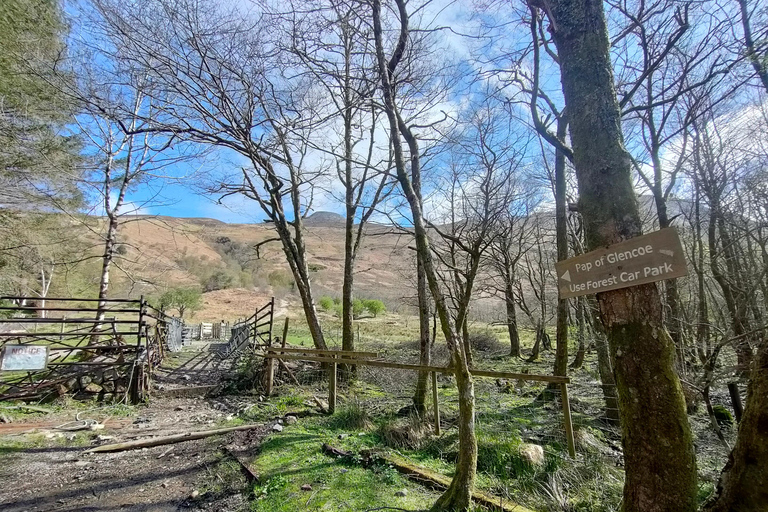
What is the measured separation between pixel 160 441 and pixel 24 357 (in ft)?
10.6

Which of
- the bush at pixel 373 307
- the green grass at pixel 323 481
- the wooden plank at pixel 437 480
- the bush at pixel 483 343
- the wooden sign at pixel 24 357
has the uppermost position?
the bush at pixel 373 307

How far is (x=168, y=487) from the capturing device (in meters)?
3.94

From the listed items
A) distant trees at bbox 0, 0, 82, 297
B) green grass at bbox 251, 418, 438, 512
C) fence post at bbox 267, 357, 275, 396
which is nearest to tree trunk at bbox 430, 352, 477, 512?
green grass at bbox 251, 418, 438, 512

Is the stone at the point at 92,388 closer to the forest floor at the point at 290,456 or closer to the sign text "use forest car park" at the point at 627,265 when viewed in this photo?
the forest floor at the point at 290,456

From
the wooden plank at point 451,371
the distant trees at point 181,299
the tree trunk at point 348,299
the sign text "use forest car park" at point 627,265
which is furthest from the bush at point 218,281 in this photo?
the sign text "use forest car park" at point 627,265

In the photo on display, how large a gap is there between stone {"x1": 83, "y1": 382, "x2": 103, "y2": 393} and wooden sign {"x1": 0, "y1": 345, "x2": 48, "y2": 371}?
1000 millimetres

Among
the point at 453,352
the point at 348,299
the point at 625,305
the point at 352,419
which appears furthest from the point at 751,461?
the point at 348,299

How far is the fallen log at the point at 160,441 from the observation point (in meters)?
4.91

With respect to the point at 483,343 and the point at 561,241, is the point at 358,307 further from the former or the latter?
the point at 561,241

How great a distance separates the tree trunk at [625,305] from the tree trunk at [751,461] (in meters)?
0.20

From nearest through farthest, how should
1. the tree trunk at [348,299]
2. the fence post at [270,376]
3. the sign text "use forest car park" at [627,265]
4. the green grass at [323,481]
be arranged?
the sign text "use forest car park" at [627,265] < the green grass at [323,481] < the fence post at [270,376] < the tree trunk at [348,299]

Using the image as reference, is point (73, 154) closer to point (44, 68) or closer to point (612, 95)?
point (44, 68)

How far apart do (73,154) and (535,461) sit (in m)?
13.7

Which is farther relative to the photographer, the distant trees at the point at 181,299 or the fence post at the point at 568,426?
the distant trees at the point at 181,299
